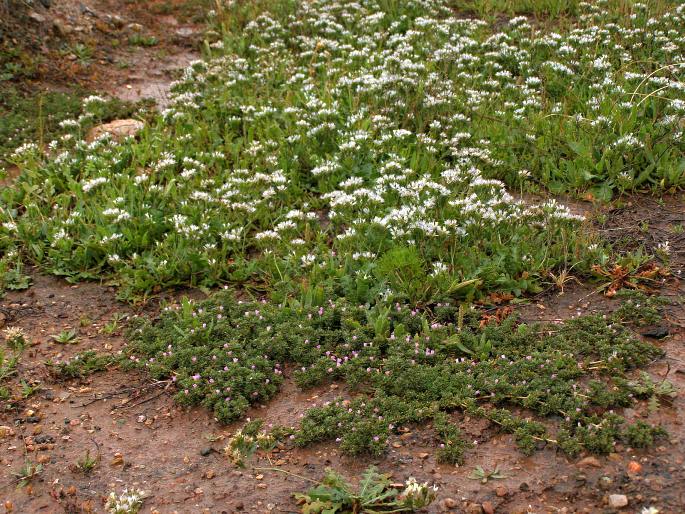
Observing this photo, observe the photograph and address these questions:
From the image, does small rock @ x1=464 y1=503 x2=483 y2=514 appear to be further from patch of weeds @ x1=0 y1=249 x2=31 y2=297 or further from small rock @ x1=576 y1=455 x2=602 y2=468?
patch of weeds @ x1=0 y1=249 x2=31 y2=297

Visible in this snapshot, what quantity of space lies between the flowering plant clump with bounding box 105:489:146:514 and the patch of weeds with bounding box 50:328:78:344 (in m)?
2.11

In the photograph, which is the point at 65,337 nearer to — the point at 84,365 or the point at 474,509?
the point at 84,365

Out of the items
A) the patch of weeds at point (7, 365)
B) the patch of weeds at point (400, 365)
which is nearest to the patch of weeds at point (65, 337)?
the patch of weeds at point (7, 365)

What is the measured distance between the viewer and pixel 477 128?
823 cm

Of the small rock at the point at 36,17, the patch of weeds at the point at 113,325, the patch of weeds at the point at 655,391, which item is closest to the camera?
the patch of weeds at the point at 655,391

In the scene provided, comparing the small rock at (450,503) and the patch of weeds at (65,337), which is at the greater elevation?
the patch of weeds at (65,337)

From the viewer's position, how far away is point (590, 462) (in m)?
4.27

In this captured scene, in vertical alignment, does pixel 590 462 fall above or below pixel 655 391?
below

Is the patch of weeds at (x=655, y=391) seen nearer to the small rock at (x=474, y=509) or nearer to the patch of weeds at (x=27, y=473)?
the small rock at (x=474, y=509)

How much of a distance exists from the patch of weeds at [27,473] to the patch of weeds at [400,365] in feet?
3.44

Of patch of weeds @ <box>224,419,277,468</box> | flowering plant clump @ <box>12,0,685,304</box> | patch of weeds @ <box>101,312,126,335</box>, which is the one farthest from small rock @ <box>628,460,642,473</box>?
patch of weeds @ <box>101,312,126,335</box>

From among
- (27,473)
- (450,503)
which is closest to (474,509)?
(450,503)

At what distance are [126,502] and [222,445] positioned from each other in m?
0.82

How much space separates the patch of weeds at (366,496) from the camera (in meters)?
4.12
